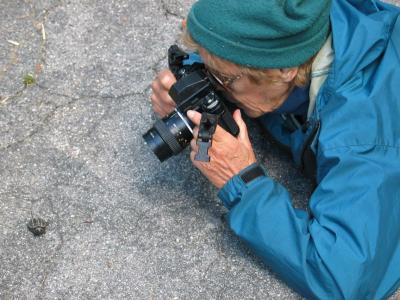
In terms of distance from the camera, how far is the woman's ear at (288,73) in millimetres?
1862

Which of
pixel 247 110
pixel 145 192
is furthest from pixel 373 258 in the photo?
pixel 145 192

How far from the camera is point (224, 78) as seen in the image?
1.94 meters

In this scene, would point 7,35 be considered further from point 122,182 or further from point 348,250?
point 348,250

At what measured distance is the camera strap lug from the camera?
1.90 meters

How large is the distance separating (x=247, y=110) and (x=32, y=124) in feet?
2.89

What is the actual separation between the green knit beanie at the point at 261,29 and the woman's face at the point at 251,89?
8cm

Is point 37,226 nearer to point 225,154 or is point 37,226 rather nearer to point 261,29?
point 225,154

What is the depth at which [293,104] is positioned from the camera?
2.12 meters

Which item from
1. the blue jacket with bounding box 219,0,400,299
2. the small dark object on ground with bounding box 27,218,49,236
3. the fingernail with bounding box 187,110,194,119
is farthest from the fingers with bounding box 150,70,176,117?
the small dark object on ground with bounding box 27,218,49,236

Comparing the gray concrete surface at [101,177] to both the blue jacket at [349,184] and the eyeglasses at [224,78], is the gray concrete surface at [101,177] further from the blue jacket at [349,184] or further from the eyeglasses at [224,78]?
the eyeglasses at [224,78]

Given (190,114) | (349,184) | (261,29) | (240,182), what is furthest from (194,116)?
(349,184)

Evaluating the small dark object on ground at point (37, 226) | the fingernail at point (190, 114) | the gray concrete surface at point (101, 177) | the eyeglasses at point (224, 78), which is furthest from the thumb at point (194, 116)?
the small dark object on ground at point (37, 226)

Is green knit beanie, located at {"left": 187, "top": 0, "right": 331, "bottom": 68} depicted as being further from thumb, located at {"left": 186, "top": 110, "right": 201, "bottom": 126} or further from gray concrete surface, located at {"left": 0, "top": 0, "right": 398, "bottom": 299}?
gray concrete surface, located at {"left": 0, "top": 0, "right": 398, "bottom": 299}

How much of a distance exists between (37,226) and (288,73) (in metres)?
1.05
